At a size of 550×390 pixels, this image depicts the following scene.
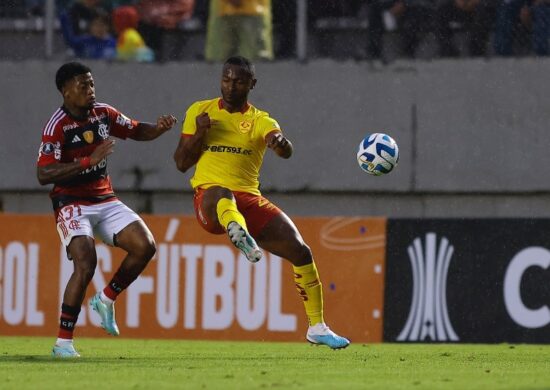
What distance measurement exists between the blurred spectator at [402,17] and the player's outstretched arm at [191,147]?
15.2 ft

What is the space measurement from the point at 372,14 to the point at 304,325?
11.2ft

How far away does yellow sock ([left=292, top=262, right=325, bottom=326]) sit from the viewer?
1065cm

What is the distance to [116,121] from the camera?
10.8m

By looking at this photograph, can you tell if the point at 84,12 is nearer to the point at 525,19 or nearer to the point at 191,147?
the point at 525,19

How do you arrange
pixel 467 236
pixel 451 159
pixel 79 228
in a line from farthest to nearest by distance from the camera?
pixel 451 159 < pixel 467 236 < pixel 79 228

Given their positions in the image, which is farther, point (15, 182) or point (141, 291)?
point (15, 182)

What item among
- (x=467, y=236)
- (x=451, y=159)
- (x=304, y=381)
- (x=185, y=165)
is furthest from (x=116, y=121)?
(x=451, y=159)

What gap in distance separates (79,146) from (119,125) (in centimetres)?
52

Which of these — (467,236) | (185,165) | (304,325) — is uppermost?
(185,165)

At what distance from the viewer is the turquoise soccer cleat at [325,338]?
1046 cm

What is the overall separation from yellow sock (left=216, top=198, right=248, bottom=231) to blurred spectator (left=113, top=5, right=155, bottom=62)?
5.46 metres

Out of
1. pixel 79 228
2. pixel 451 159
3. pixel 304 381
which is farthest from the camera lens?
pixel 451 159

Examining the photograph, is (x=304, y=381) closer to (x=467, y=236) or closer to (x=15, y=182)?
(x=467, y=236)

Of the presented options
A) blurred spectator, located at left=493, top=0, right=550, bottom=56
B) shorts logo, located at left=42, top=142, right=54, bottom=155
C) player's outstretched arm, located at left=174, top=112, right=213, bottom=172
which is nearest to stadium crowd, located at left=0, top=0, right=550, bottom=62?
blurred spectator, located at left=493, top=0, right=550, bottom=56
